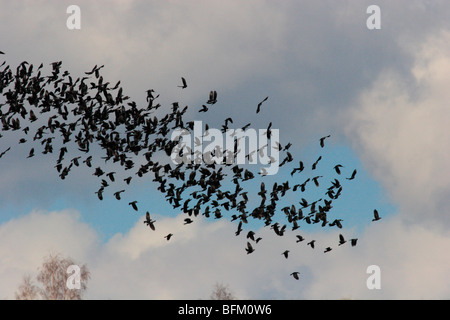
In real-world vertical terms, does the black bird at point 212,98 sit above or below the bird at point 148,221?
above

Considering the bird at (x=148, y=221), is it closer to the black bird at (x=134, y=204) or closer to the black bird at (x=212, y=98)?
the black bird at (x=134, y=204)

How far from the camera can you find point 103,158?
67.0 feet

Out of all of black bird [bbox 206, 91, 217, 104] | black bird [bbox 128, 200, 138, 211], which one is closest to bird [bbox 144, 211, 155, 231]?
black bird [bbox 128, 200, 138, 211]

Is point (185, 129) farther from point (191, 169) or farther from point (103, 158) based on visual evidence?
point (103, 158)

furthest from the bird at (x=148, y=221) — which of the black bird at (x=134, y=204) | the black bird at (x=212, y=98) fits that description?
the black bird at (x=212, y=98)

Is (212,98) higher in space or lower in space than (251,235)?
higher

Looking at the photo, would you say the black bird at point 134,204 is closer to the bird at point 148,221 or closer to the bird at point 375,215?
the bird at point 148,221

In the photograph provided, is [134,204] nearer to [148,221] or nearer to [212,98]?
[148,221]

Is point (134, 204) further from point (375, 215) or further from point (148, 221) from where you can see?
point (375, 215)

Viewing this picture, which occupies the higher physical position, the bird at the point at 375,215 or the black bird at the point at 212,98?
the black bird at the point at 212,98

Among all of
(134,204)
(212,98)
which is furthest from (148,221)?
(212,98)
